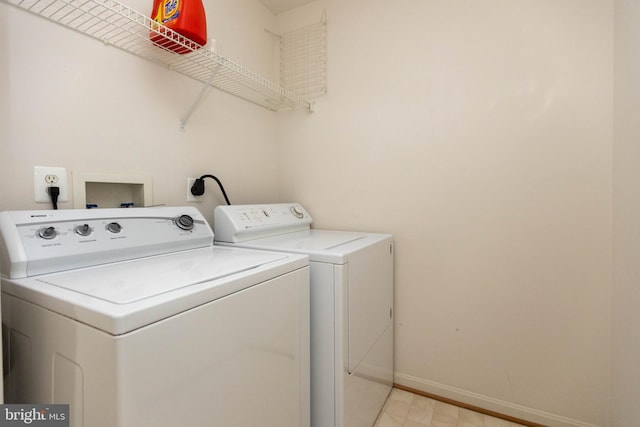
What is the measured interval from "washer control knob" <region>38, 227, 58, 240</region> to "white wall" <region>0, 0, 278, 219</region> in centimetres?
21

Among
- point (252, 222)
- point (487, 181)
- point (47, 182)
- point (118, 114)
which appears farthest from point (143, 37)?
point (487, 181)

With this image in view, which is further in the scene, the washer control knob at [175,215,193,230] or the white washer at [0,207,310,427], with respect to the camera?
the washer control knob at [175,215,193,230]

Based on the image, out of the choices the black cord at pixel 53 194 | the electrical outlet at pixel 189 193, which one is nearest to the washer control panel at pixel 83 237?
the black cord at pixel 53 194

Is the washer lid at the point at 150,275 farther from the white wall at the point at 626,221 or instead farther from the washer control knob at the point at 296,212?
the white wall at the point at 626,221

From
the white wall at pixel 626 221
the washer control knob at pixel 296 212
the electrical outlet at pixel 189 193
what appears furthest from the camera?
the washer control knob at pixel 296 212

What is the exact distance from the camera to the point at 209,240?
4.44 feet

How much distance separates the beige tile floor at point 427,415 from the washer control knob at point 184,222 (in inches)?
52.8

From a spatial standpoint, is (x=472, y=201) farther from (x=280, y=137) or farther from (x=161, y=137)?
(x=161, y=137)

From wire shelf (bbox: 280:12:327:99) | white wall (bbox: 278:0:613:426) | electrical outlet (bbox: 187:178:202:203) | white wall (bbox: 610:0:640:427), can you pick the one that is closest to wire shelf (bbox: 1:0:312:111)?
wire shelf (bbox: 280:12:327:99)

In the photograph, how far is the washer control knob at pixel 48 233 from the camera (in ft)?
2.90

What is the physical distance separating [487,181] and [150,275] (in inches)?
61.5

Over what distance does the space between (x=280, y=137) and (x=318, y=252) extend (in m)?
1.27

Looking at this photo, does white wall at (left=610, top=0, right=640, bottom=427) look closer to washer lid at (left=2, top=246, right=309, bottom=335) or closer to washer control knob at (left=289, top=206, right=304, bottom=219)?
washer lid at (left=2, top=246, right=309, bottom=335)

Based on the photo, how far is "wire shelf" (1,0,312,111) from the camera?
1.01 m
